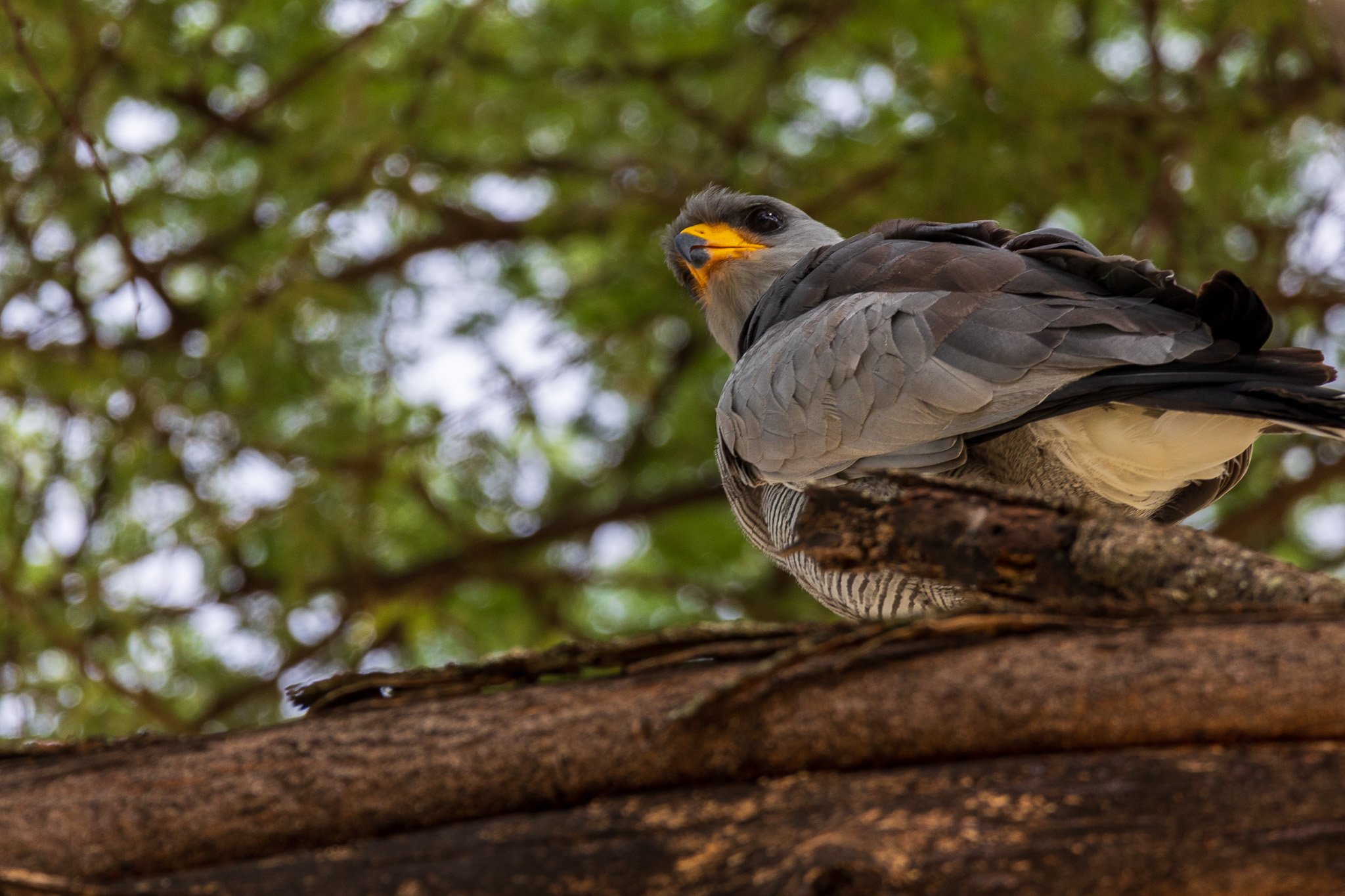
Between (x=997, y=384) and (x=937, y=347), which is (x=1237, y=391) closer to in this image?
(x=997, y=384)

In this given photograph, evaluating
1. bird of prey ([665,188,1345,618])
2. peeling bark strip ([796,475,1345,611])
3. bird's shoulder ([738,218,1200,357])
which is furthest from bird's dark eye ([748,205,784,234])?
peeling bark strip ([796,475,1345,611])

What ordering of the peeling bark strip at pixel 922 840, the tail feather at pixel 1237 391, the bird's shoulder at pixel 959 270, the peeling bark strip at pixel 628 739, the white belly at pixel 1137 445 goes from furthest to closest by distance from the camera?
1. the bird's shoulder at pixel 959 270
2. the white belly at pixel 1137 445
3. the tail feather at pixel 1237 391
4. the peeling bark strip at pixel 628 739
5. the peeling bark strip at pixel 922 840

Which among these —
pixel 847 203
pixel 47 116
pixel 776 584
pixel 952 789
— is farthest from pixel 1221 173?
pixel 47 116

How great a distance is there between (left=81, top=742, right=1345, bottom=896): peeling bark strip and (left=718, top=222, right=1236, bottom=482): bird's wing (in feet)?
5.27

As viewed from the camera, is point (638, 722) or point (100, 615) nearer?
point (638, 722)

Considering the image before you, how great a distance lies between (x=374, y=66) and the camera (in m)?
8.62

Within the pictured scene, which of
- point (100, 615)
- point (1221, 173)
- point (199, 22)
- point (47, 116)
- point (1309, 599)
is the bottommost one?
point (100, 615)

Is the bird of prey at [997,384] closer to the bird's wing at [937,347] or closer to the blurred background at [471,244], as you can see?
the bird's wing at [937,347]

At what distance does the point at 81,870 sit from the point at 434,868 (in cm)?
69

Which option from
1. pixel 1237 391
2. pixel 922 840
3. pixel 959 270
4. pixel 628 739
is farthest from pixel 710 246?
pixel 922 840

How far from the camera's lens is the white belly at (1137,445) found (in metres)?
3.81

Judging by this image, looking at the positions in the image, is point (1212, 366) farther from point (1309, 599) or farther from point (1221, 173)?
point (1221, 173)

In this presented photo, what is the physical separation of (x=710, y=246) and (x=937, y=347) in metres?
2.01

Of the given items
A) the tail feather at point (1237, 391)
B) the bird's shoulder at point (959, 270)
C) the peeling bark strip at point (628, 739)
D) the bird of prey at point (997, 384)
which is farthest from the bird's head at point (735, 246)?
the peeling bark strip at point (628, 739)
